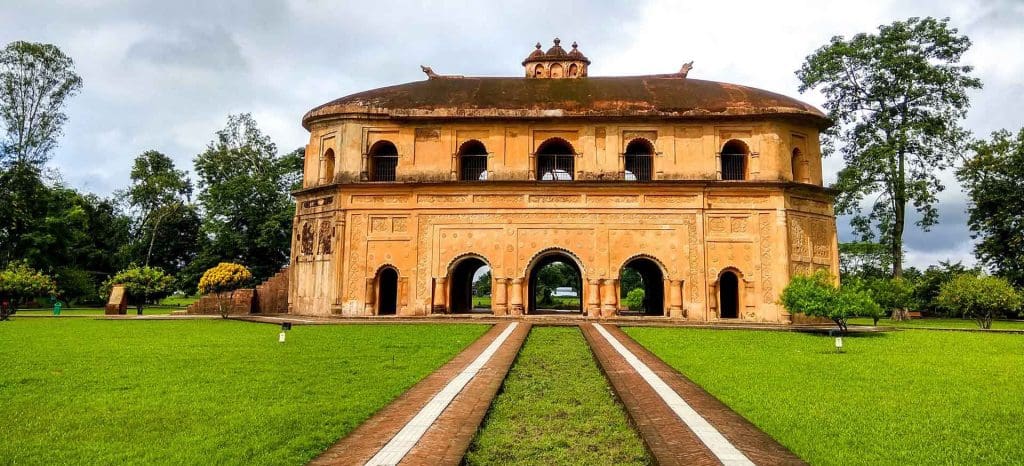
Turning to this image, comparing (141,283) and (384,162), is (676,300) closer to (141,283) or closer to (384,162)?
(384,162)

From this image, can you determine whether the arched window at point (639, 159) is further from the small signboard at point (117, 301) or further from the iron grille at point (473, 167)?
the small signboard at point (117, 301)

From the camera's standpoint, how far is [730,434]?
5066 mm

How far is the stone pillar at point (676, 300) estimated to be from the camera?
21.4 metres

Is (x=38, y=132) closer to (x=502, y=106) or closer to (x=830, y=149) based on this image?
(x=502, y=106)

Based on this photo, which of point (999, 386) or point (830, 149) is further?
point (830, 149)

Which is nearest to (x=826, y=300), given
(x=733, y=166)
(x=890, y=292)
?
(x=890, y=292)

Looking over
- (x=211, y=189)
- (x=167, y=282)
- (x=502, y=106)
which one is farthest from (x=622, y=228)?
(x=211, y=189)

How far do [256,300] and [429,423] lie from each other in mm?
21362

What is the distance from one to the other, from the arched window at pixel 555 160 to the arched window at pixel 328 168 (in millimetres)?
7858

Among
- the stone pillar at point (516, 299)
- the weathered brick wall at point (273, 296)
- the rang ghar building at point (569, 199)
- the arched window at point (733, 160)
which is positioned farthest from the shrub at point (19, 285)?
the arched window at point (733, 160)

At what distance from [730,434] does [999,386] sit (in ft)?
17.6

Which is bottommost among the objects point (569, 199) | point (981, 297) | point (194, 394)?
point (194, 394)

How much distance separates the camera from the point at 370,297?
22297 millimetres

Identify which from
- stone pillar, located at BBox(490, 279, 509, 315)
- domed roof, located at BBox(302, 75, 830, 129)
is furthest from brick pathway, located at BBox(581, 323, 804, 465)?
domed roof, located at BBox(302, 75, 830, 129)
